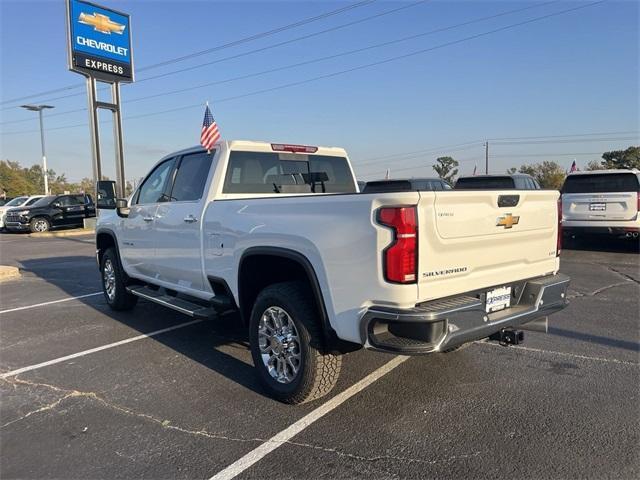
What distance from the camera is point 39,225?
22.4 metres

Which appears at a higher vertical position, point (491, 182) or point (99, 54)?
point (99, 54)

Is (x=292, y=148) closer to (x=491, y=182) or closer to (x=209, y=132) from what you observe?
(x=209, y=132)

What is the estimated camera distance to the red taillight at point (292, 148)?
5.28 metres

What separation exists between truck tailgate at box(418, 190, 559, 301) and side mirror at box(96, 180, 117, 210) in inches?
180

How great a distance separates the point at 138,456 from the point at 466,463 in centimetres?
A: 200

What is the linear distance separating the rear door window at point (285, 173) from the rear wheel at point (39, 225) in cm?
2072

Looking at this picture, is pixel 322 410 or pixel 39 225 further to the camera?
pixel 39 225

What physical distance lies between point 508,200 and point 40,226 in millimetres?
23460

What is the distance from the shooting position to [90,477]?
2.91 m

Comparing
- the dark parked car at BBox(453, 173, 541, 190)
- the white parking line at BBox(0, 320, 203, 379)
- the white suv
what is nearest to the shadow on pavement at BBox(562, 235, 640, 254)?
the white suv

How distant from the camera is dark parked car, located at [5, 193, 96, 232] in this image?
72.2ft

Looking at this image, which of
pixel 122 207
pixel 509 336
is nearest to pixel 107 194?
pixel 122 207

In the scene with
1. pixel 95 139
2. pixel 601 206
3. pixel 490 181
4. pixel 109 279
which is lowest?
pixel 109 279

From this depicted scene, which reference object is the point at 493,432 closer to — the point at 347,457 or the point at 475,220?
the point at 347,457
